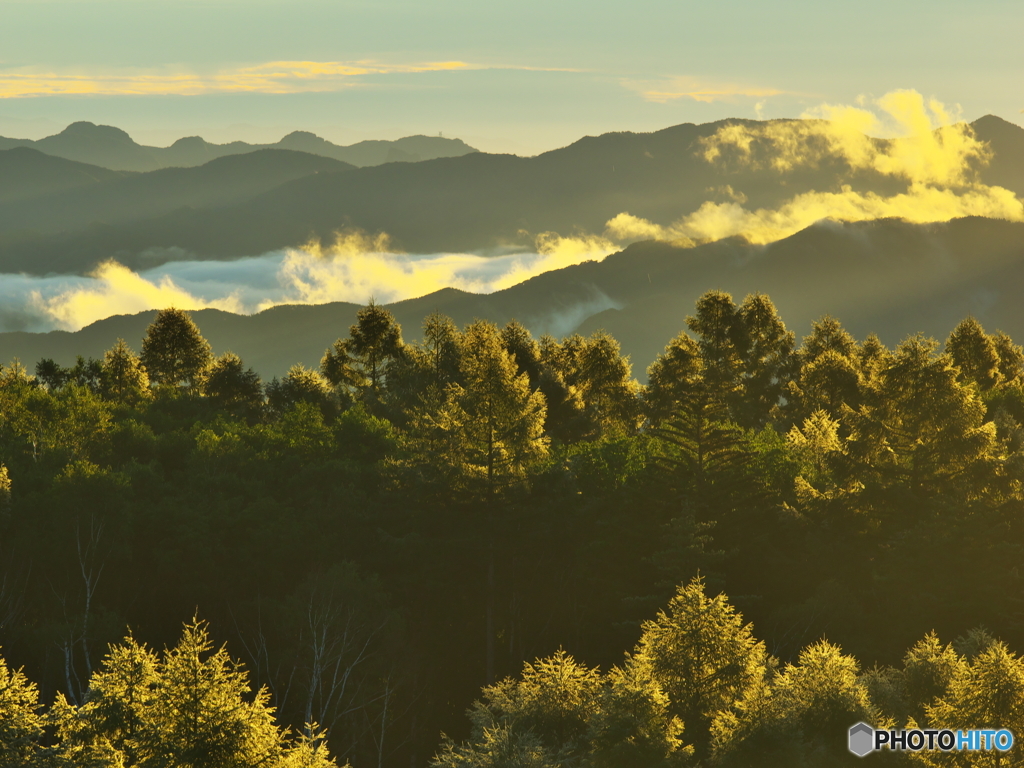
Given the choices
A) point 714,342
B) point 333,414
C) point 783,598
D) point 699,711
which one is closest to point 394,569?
point 783,598

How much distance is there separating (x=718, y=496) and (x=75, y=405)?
58.9 m

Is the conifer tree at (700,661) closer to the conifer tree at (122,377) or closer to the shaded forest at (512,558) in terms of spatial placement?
the shaded forest at (512,558)

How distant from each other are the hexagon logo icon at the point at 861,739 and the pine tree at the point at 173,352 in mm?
103702

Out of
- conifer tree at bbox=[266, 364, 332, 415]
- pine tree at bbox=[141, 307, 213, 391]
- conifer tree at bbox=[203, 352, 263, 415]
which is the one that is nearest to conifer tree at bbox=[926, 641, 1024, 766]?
conifer tree at bbox=[266, 364, 332, 415]

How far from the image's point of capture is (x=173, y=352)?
12775 centimetres

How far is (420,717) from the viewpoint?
62.6 meters

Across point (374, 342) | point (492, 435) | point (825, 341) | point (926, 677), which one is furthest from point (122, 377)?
point (926, 677)

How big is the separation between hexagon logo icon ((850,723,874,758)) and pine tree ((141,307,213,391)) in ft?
340

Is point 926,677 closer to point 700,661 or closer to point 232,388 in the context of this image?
point 700,661

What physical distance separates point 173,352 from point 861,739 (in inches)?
4187

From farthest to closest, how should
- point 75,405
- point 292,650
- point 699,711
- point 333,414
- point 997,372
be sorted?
point 997,372, point 333,414, point 75,405, point 292,650, point 699,711

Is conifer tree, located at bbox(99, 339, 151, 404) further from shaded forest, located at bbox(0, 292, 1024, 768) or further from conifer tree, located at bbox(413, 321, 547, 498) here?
conifer tree, located at bbox(413, 321, 547, 498)

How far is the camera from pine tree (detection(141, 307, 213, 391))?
127 m

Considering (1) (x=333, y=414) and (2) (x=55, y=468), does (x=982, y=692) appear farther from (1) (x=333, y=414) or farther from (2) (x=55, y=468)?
(1) (x=333, y=414)
